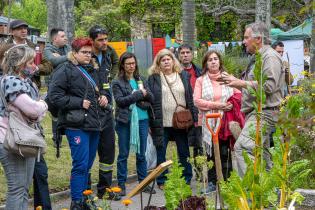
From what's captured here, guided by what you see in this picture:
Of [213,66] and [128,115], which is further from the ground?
[213,66]

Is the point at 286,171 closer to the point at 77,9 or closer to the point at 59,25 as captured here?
the point at 59,25

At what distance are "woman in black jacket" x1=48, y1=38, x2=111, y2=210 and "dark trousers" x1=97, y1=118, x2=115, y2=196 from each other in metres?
0.48

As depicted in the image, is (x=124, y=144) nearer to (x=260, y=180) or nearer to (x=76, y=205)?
(x=76, y=205)

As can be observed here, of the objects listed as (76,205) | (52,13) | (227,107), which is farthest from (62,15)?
(76,205)

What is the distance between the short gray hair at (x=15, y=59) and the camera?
6094 mm

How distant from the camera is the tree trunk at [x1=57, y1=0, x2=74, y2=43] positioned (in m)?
16.9

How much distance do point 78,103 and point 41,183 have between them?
0.98 metres

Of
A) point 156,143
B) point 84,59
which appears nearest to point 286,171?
point 84,59

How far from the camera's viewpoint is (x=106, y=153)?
8.27 meters

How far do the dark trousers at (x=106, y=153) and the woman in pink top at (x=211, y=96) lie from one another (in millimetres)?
1240

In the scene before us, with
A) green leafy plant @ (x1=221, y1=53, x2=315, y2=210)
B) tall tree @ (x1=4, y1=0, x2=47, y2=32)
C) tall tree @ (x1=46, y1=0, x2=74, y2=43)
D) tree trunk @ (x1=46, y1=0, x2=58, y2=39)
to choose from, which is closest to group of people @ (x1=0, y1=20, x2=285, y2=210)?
green leafy plant @ (x1=221, y1=53, x2=315, y2=210)

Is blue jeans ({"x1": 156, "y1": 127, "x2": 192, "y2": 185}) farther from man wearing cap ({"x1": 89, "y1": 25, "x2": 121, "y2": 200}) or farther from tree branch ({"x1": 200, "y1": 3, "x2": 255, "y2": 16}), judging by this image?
tree branch ({"x1": 200, "y1": 3, "x2": 255, "y2": 16})

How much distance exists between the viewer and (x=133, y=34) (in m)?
43.0

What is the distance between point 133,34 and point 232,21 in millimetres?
6544
